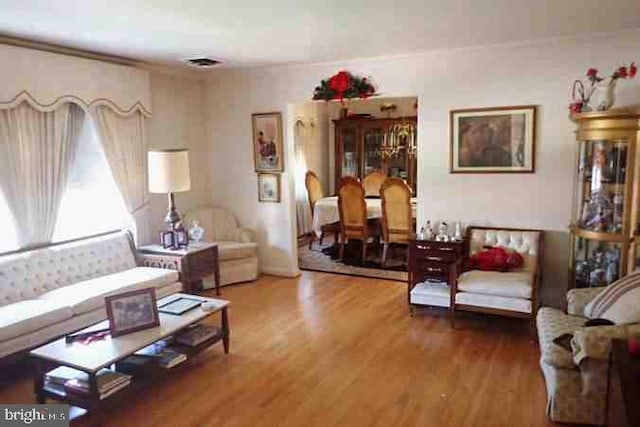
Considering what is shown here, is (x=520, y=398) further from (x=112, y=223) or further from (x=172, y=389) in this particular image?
(x=112, y=223)

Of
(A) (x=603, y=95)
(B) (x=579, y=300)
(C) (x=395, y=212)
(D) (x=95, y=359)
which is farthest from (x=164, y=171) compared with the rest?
(A) (x=603, y=95)

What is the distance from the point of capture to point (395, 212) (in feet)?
19.3

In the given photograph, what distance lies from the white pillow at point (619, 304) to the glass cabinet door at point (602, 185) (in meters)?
0.96

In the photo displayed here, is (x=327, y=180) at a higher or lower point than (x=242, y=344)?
higher

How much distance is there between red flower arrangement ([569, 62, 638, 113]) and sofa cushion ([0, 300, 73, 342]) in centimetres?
427

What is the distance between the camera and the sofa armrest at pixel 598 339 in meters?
2.38

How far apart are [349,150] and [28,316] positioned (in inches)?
238

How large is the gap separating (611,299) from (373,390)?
1519 mm

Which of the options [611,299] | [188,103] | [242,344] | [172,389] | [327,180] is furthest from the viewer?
[327,180]

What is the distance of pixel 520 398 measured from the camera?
9.48 feet

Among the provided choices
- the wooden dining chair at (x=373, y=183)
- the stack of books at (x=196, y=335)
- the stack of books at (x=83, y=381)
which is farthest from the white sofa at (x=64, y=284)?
the wooden dining chair at (x=373, y=183)

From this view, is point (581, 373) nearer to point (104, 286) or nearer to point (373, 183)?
point (104, 286)

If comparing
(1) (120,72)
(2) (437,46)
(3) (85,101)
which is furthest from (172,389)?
(2) (437,46)

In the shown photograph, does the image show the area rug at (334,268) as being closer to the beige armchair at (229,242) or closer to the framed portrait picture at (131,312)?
the beige armchair at (229,242)
